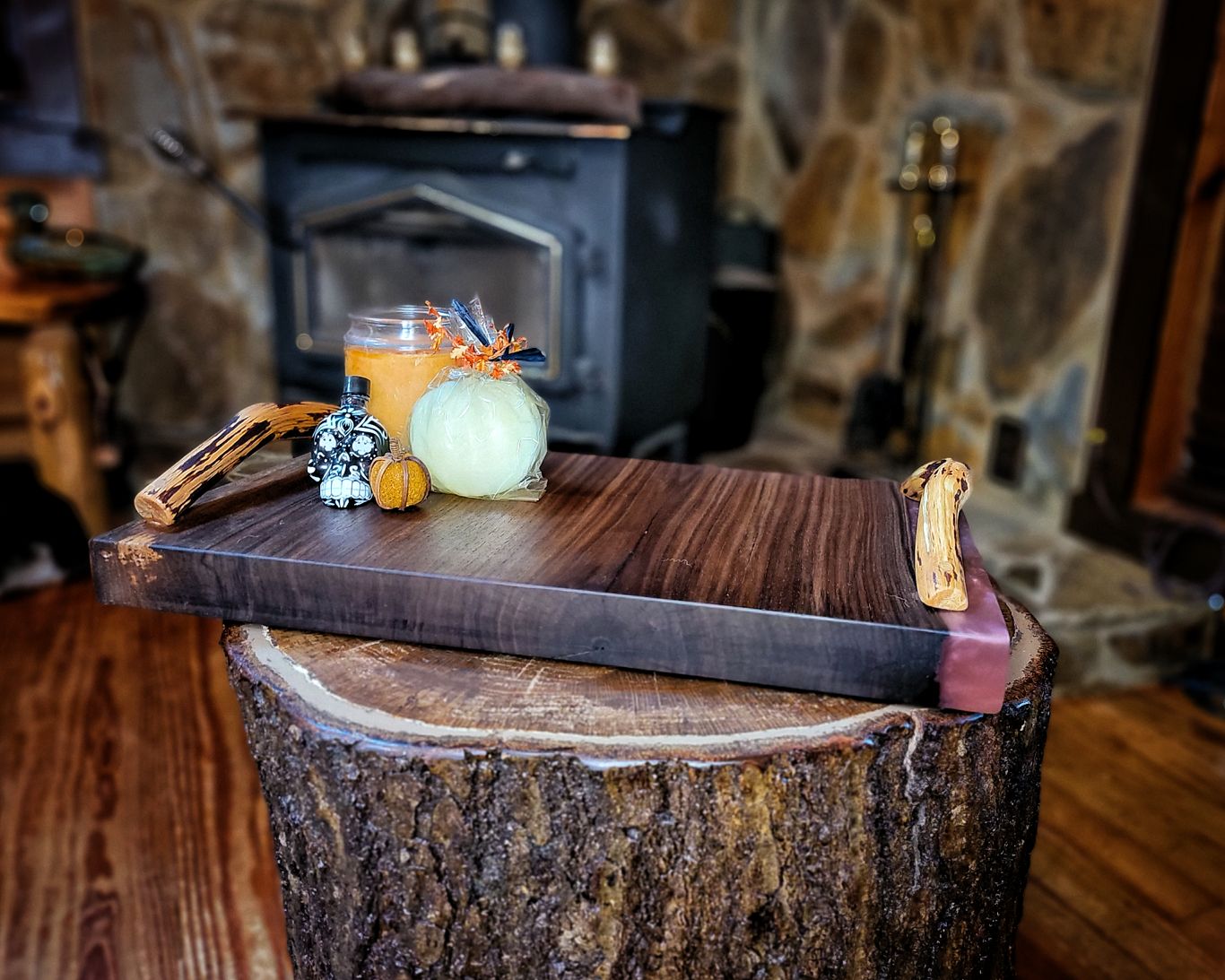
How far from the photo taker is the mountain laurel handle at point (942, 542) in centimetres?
68

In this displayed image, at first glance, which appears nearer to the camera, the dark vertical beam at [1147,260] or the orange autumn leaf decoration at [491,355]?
the orange autumn leaf decoration at [491,355]

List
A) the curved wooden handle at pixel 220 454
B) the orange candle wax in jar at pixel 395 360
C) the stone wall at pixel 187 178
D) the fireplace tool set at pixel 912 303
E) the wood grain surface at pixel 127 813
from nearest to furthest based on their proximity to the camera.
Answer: the curved wooden handle at pixel 220 454
the orange candle wax in jar at pixel 395 360
the wood grain surface at pixel 127 813
the fireplace tool set at pixel 912 303
the stone wall at pixel 187 178

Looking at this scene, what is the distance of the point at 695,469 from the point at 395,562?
1.18 ft

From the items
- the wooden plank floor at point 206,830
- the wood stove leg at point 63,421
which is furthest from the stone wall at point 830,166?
the wooden plank floor at point 206,830

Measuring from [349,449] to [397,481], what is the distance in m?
0.06

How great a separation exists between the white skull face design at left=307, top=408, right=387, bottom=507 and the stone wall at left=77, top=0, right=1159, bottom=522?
57.6 inches

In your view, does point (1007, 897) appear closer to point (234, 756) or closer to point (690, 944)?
point (690, 944)

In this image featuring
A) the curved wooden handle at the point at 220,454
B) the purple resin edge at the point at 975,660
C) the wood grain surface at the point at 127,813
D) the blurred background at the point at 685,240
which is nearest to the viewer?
the purple resin edge at the point at 975,660

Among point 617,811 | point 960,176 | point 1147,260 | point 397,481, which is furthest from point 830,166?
point 617,811

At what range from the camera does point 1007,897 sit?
31.9 inches

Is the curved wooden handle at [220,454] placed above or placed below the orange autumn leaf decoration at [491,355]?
below

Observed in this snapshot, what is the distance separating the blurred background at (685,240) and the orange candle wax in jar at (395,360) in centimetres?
103

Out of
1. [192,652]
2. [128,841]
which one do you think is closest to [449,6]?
[192,652]

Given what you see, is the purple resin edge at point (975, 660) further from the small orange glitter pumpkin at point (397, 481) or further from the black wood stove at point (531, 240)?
the black wood stove at point (531, 240)
